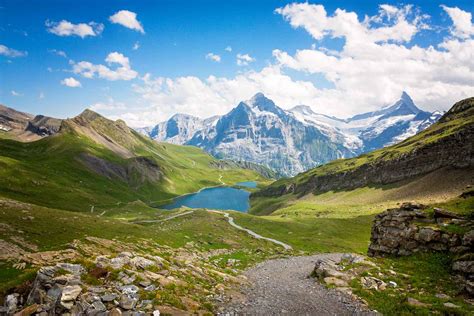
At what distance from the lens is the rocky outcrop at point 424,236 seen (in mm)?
30375

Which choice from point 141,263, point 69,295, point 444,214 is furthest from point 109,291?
point 444,214

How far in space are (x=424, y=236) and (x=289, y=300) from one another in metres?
20.6

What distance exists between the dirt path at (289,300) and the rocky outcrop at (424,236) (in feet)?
35.3

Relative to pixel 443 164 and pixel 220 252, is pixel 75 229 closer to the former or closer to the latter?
pixel 220 252

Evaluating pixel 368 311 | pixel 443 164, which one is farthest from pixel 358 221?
pixel 368 311

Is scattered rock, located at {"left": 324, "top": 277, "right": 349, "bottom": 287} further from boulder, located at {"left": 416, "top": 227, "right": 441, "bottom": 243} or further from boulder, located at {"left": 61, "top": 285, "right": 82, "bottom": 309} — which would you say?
boulder, located at {"left": 61, "top": 285, "right": 82, "bottom": 309}

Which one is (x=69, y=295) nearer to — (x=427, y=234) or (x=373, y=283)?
(x=373, y=283)

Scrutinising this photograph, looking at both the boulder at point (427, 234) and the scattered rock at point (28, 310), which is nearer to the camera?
the scattered rock at point (28, 310)

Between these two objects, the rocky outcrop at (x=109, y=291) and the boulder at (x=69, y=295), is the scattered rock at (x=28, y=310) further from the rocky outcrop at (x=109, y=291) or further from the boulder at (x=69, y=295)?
the boulder at (x=69, y=295)

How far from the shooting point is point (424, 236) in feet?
125

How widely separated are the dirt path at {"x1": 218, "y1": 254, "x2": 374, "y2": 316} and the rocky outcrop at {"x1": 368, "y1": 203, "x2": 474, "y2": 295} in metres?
10.7

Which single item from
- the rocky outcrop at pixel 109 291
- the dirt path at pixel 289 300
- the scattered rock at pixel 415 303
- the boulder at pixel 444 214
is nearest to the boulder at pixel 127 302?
the rocky outcrop at pixel 109 291

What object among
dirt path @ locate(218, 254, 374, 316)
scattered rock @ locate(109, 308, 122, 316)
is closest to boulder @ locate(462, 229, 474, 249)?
dirt path @ locate(218, 254, 374, 316)

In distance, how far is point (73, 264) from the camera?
23562 mm
